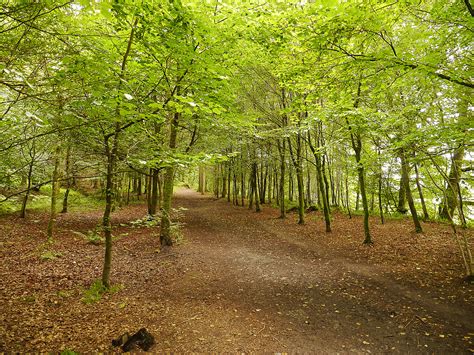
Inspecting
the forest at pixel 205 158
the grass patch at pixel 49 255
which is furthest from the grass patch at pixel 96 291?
the grass patch at pixel 49 255

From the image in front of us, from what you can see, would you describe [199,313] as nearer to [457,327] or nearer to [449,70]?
[457,327]

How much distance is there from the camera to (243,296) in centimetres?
752

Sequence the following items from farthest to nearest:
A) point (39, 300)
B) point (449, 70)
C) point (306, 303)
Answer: point (306, 303), point (39, 300), point (449, 70)

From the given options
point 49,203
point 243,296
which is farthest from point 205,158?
point 49,203

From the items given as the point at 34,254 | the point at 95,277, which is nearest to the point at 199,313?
the point at 95,277

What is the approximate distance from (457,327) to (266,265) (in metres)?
5.82

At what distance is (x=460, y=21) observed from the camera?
4766 millimetres

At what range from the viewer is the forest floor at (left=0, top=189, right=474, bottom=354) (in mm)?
5312

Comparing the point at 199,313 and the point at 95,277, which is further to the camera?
the point at 95,277

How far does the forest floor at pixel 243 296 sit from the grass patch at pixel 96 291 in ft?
0.44

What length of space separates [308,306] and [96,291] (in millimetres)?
6004

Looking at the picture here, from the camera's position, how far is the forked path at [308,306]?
5344mm

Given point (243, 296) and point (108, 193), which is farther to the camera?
point (243, 296)

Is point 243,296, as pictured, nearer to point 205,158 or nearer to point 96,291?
point 96,291
